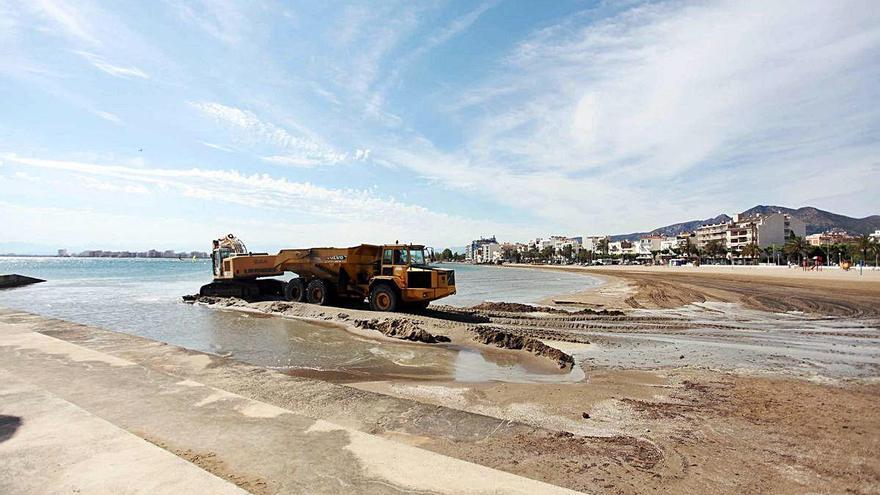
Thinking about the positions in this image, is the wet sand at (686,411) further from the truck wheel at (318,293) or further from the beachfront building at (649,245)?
the beachfront building at (649,245)

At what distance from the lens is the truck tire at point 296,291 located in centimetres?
1927

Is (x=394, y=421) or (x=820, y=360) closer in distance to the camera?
(x=394, y=421)

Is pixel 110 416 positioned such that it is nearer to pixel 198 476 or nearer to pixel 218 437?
pixel 218 437

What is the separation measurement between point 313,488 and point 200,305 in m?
20.8

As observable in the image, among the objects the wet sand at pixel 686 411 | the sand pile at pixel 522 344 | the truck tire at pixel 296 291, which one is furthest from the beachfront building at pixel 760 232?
the sand pile at pixel 522 344

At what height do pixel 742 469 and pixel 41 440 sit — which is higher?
pixel 41 440

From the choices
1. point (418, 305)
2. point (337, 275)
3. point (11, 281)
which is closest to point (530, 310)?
point (418, 305)

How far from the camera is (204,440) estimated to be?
432cm

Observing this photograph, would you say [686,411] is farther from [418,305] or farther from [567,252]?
[567,252]

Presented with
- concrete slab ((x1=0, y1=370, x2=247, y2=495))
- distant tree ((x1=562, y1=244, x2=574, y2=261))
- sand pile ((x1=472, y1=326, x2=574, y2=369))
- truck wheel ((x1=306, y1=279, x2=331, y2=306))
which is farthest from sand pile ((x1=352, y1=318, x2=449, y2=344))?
distant tree ((x1=562, y1=244, x2=574, y2=261))

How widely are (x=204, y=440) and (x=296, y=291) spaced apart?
1568 cm

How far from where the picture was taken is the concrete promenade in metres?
3.31

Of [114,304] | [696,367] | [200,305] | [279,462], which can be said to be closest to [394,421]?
[279,462]

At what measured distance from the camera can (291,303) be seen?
18375 mm
